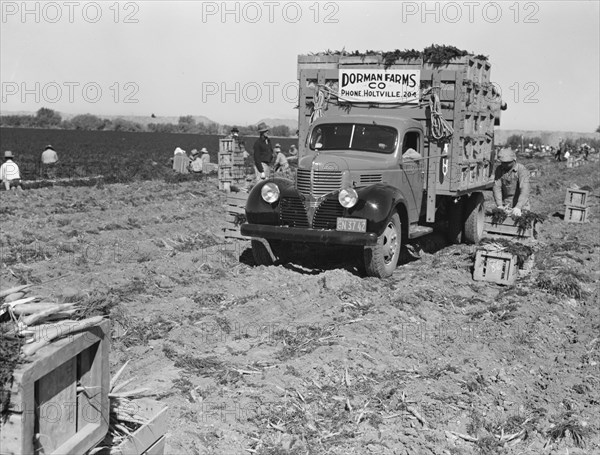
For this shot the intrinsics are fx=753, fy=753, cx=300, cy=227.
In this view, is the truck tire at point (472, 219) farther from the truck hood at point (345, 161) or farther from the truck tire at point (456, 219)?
the truck hood at point (345, 161)

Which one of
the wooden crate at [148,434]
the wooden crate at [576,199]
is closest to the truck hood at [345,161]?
the wooden crate at [148,434]

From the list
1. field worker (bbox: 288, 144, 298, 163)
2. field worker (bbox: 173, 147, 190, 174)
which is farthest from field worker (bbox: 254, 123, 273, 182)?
field worker (bbox: 173, 147, 190, 174)

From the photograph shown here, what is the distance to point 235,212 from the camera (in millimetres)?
11852

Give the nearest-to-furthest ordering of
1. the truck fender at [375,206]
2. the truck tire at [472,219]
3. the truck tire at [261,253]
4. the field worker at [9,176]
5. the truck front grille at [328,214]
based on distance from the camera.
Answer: the truck fender at [375,206]
the truck front grille at [328,214]
the truck tire at [261,253]
the truck tire at [472,219]
the field worker at [9,176]

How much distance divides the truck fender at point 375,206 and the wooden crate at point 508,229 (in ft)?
7.53

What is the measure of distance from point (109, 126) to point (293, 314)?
135 m

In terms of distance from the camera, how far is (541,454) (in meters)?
5.20

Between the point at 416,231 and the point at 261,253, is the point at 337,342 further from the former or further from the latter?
the point at 416,231

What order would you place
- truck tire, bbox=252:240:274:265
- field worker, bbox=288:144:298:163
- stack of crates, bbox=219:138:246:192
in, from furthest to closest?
field worker, bbox=288:144:298:163 < stack of crates, bbox=219:138:246:192 < truck tire, bbox=252:240:274:265

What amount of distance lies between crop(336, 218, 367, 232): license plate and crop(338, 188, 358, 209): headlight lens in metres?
0.18

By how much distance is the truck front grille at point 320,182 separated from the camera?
973 cm

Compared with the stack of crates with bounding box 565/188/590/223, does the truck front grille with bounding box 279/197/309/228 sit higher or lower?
higher

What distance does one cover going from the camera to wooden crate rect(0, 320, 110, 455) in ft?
10.4

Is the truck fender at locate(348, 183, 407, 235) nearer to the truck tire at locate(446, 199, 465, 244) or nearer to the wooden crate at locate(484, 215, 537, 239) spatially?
the wooden crate at locate(484, 215, 537, 239)
